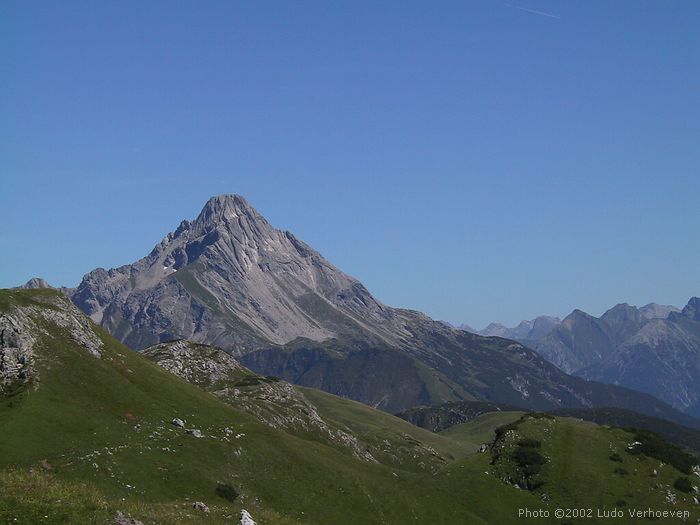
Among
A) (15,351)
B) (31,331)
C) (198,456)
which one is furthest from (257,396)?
(15,351)

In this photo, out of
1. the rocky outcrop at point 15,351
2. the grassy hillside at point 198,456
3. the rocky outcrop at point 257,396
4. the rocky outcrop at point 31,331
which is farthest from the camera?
the rocky outcrop at point 257,396

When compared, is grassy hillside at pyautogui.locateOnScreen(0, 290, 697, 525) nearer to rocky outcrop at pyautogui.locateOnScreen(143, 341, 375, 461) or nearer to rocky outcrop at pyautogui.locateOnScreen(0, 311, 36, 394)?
rocky outcrop at pyautogui.locateOnScreen(0, 311, 36, 394)

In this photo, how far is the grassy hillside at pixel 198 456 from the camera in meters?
89.9

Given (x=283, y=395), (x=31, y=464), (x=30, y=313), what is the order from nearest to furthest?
(x=31, y=464) → (x=30, y=313) → (x=283, y=395)

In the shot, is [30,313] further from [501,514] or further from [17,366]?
[501,514]

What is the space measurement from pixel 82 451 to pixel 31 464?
7462 millimetres

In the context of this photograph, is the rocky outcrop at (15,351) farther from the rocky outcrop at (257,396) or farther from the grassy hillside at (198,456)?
the rocky outcrop at (257,396)

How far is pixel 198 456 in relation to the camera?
102625mm

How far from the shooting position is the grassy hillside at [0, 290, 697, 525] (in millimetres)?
89875

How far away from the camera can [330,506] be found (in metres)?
104

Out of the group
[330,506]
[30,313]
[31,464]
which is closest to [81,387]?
[30,313]

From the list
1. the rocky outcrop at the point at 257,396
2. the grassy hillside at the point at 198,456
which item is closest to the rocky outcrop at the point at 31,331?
the grassy hillside at the point at 198,456

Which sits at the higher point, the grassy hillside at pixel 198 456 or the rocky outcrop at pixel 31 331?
Answer: the rocky outcrop at pixel 31 331

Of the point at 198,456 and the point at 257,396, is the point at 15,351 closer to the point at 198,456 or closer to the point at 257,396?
the point at 198,456
